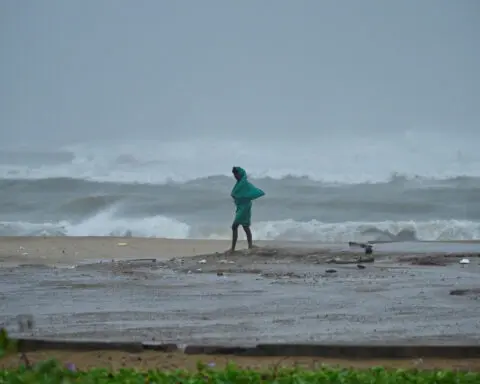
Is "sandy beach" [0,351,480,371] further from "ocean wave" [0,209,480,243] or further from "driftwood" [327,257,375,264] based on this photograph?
"ocean wave" [0,209,480,243]

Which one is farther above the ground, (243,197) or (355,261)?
(243,197)

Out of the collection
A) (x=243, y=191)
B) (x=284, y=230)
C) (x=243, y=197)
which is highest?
(x=243, y=191)

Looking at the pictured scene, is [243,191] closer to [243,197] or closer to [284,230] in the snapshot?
[243,197]

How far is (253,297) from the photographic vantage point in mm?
8961

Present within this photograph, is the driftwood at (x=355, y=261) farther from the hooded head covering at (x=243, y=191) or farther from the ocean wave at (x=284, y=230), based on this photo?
the ocean wave at (x=284, y=230)

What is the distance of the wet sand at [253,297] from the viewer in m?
6.54

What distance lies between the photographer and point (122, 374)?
4.49 meters

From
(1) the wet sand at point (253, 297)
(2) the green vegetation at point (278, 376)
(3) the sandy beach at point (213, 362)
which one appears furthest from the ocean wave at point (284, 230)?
(2) the green vegetation at point (278, 376)

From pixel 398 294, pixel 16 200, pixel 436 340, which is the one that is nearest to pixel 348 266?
pixel 398 294

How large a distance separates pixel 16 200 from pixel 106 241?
1379 cm

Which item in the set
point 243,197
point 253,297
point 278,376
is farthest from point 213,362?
point 243,197

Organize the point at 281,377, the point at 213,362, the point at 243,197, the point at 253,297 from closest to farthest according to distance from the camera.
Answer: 1. the point at 281,377
2. the point at 213,362
3. the point at 253,297
4. the point at 243,197

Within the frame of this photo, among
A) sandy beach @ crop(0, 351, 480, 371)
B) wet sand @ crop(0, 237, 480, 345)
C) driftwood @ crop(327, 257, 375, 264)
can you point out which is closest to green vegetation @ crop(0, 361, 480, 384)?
sandy beach @ crop(0, 351, 480, 371)

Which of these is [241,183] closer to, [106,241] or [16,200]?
[106,241]
